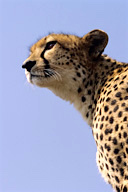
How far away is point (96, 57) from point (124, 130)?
1.11m

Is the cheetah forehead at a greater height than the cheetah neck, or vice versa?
the cheetah forehead

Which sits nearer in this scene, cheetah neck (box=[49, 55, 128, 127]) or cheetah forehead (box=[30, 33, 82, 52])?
cheetah neck (box=[49, 55, 128, 127])

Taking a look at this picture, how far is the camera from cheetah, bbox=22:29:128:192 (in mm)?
4055

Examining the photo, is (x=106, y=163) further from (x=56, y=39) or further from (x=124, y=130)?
(x=56, y=39)

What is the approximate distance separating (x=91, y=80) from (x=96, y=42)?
450 millimetres

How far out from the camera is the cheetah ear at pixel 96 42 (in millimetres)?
4777

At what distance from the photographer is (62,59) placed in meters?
4.67

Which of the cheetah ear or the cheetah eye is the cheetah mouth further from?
the cheetah ear

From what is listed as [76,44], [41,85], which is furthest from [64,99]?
[76,44]

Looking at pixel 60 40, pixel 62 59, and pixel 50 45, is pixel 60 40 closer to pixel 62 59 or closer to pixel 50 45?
pixel 50 45

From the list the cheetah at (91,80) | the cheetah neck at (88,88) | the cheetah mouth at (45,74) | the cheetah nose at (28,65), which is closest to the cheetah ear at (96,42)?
the cheetah at (91,80)

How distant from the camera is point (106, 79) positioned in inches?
179

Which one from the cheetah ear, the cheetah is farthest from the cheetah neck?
the cheetah ear

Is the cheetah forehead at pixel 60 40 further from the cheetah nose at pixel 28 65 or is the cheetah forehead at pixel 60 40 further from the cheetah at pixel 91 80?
the cheetah nose at pixel 28 65
